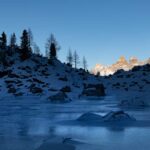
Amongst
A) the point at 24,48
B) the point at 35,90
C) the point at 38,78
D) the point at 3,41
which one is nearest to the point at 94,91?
the point at 35,90

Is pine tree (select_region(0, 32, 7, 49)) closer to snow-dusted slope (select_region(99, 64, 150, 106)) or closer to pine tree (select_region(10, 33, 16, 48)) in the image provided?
pine tree (select_region(10, 33, 16, 48))

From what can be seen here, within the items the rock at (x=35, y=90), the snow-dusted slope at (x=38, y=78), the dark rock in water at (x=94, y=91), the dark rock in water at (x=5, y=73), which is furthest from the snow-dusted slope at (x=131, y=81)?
the rock at (x=35, y=90)

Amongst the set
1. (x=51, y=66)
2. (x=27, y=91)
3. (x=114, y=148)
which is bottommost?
(x=114, y=148)

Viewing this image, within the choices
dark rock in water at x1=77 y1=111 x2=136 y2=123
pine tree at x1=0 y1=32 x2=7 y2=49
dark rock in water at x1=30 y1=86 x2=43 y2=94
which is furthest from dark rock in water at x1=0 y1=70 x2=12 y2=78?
dark rock in water at x1=77 y1=111 x2=136 y2=123

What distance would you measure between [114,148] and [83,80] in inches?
4098

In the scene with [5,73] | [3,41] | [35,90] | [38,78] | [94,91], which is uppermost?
[3,41]

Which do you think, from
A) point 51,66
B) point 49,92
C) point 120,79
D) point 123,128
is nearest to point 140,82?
point 120,79

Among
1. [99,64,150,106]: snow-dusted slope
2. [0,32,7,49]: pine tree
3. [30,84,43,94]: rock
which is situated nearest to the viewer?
[30,84,43,94]: rock

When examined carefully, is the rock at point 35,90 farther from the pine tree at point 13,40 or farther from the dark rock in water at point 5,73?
the pine tree at point 13,40

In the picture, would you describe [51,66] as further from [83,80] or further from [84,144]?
[84,144]

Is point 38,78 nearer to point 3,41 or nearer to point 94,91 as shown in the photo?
point 94,91

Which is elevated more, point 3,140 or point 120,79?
point 120,79

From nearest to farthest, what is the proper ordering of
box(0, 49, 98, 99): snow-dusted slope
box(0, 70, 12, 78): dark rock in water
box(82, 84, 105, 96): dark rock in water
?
box(82, 84, 105, 96): dark rock in water < box(0, 49, 98, 99): snow-dusted slope < box(0, 70, 12, 78): dark rock in water

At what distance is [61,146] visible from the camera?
419 inches
